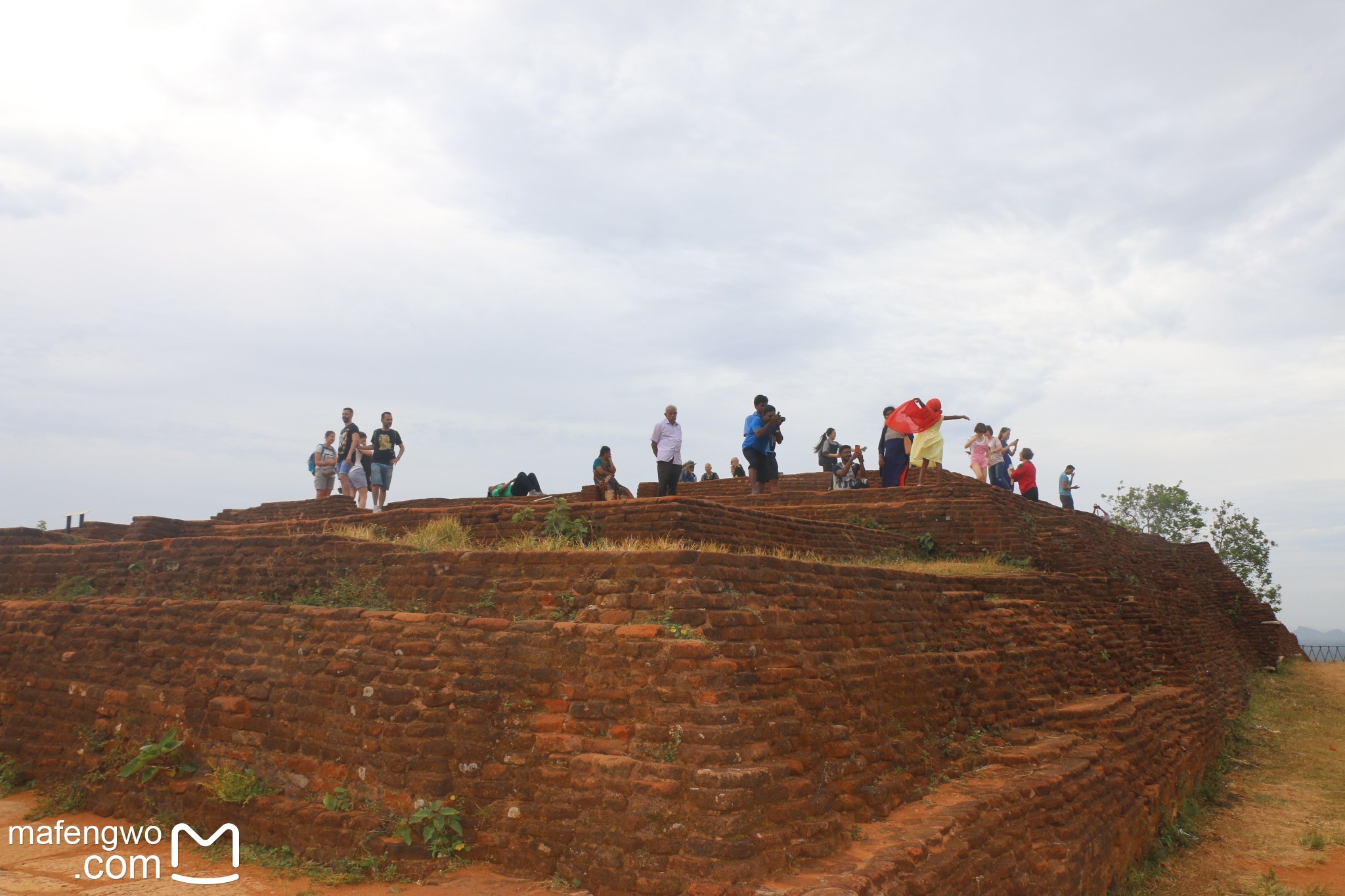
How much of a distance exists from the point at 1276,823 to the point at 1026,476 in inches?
272

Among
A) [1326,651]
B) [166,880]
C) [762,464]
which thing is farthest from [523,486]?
[1326,651]

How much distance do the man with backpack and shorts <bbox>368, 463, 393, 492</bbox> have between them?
6.96 ft

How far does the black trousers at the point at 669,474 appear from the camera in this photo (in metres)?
10.2

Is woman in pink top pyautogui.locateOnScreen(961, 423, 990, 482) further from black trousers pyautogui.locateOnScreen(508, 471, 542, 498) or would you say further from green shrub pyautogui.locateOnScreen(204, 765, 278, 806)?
green shrub pyautogui.locateOnScreen(204, 765, 278, 806)

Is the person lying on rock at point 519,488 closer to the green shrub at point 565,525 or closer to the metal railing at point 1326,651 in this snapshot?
the green shrub at point 565,525

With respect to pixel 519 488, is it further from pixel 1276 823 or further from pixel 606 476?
pixel 1276 823

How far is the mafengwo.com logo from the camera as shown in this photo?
186 inches

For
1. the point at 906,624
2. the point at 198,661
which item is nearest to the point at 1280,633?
the point at 906,624

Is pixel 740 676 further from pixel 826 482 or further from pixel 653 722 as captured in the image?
pixel 826 482

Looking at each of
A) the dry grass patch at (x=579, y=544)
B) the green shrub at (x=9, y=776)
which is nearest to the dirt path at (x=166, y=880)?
the green shrub at (x=9, y=776)

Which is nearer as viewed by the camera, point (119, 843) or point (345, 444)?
point (119, 843)

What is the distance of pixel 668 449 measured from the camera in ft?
33.9

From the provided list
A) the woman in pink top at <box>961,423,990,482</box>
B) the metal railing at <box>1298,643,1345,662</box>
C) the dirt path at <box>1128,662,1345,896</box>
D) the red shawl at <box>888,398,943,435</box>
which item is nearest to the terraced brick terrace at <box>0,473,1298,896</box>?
the dirt path at <box>1128,662,1345,896</box>

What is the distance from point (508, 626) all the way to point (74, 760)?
12.1ft
